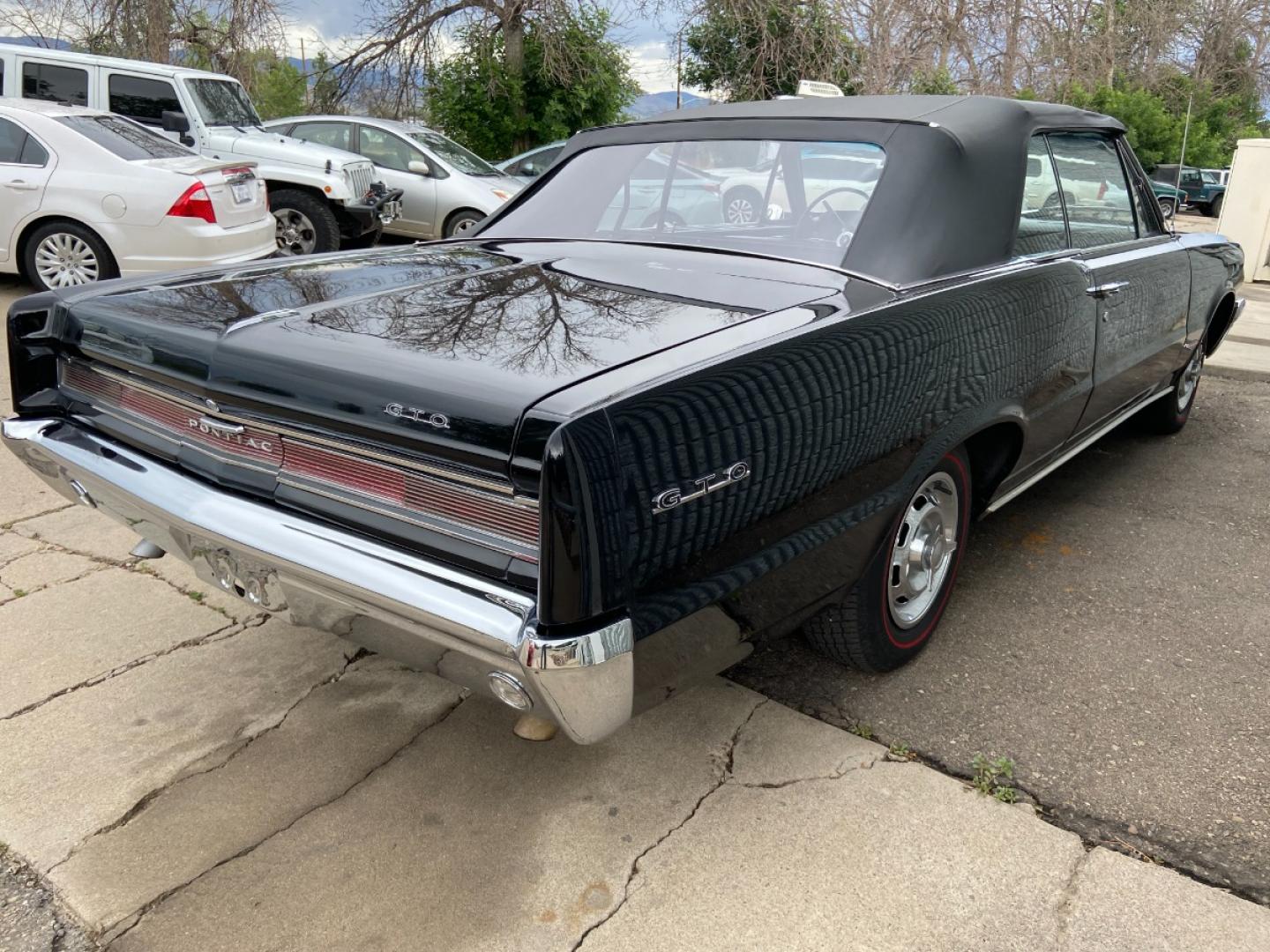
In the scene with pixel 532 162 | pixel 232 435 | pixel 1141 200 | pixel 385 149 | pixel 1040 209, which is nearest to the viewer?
pixel 232 435

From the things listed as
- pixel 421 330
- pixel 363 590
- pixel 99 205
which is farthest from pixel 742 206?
pixel 99 205

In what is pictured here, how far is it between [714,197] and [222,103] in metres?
8.23

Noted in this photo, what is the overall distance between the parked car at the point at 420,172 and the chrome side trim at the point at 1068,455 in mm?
6878

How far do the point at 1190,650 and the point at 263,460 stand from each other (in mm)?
2765

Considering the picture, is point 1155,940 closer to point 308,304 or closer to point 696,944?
point 696,944

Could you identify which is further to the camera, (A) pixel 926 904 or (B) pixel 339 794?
(B) pixel 339 794

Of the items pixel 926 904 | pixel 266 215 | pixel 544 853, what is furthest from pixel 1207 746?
pixel 266 215

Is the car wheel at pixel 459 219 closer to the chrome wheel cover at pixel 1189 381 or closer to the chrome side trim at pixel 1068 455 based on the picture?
the chrome wheel cover at pixel 1189 381

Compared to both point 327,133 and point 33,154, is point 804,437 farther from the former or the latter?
point 327,133

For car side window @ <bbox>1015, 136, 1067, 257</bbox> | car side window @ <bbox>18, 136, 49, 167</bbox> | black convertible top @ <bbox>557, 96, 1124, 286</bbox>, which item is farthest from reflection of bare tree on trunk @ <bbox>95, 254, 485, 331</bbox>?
car side window @ <bbox>18, 136, 49, 167</bbox>

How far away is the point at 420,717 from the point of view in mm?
2822

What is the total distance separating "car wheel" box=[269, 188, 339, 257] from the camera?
9.06 metres

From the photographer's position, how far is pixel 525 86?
1666cm

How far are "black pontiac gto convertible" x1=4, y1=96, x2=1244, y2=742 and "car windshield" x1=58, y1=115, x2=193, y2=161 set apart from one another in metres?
5.05
